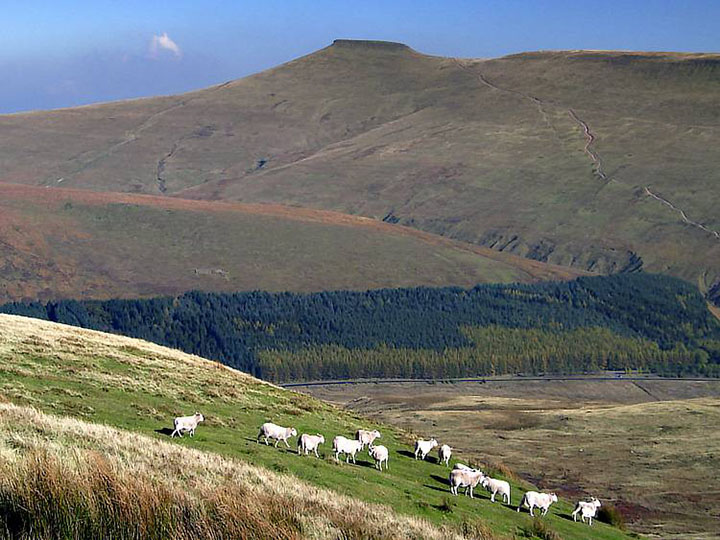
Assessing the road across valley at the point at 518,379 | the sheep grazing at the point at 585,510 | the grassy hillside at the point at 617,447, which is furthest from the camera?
the road across valley at the point at 518,379

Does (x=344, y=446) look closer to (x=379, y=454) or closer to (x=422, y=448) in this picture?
(x=379, y=454)

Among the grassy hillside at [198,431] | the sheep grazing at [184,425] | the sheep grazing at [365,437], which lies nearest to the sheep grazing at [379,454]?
the grassy hillside at [198,431]

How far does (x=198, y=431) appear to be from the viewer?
31609 millimetres

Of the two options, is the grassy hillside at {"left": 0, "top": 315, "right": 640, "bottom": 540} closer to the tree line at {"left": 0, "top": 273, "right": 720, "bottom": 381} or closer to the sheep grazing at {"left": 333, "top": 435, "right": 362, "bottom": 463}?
the sheep grazing at {"left": 333, "top": 435, "right": 362, "bottom": 463}

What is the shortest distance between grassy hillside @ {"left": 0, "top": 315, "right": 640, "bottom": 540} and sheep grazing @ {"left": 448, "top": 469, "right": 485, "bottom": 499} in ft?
1.41

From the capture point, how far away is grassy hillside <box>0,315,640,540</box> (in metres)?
17.4

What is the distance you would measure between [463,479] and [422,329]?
13267 centimetres

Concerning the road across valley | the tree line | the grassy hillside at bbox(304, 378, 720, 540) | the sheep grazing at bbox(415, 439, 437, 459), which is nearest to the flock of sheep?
the sheep grazing at bbox(415, 439, 437, 459)

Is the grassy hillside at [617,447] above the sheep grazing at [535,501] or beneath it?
beneath

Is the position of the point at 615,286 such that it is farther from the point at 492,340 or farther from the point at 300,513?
the point at 300,513

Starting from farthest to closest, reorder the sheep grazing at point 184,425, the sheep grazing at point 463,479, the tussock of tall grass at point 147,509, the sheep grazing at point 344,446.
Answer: the sheep grazing at point 344,446 < the sheep grazing at point 463,479 < the sheep grazing at point 184,425 < the tussock of tall grass at point 147,509

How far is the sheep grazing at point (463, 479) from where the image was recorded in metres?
31.1

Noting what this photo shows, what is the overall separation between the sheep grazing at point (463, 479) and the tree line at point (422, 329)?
111018 mm

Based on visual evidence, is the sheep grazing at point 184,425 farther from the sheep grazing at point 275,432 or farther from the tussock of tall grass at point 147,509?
the tussock of tall grass at point 147,509
